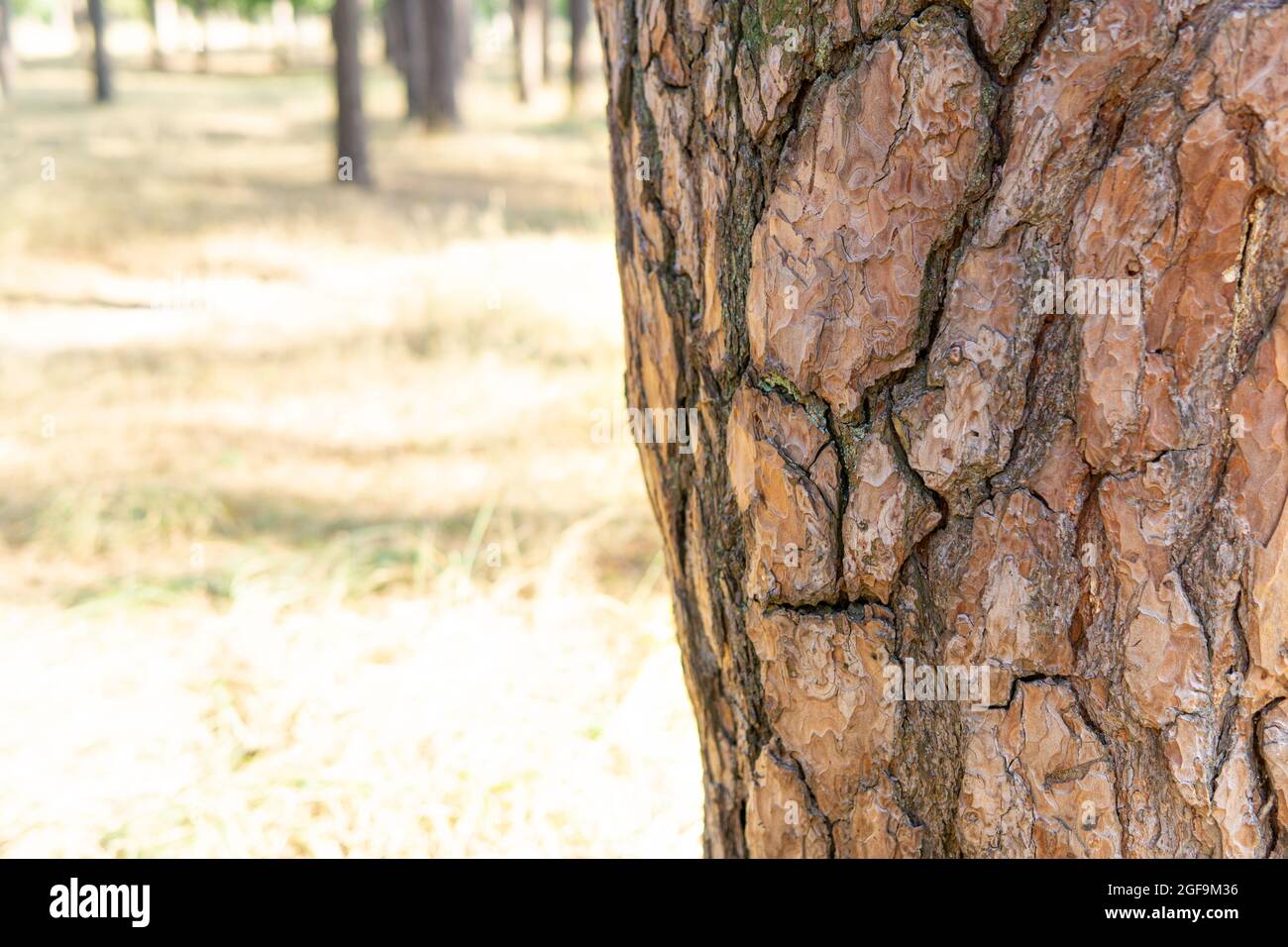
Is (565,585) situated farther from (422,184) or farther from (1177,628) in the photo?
(422,184)

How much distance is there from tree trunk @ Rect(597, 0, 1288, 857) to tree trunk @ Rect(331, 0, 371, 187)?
443 inches

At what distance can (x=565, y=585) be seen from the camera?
377cm

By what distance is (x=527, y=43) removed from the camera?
2048 cm

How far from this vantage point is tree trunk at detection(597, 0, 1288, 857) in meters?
1.09

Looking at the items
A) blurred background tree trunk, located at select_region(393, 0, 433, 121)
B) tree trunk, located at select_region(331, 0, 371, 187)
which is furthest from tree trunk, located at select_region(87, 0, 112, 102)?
tree trunk, located at select_region(331, 0, 371, 187)

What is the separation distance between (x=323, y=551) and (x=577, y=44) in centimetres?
1725

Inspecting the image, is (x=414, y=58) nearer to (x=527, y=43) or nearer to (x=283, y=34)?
(x=527, y=43)

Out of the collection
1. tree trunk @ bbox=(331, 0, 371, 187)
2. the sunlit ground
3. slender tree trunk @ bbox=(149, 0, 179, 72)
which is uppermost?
slender tree trunk @ bbox=(149, 0, 179, 72)

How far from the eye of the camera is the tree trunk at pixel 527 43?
20078 mm

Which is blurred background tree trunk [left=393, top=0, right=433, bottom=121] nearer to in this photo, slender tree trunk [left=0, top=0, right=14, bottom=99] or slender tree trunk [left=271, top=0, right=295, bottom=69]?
slender tree trunk [left=0, top=0, right=14, bottom=99]

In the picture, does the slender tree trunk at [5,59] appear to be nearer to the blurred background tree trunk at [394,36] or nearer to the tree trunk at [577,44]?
the blurred background tree trunk at [394,36]

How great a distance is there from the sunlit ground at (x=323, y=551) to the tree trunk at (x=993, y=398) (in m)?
1.36

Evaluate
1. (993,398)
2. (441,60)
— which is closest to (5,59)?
(441,60)
